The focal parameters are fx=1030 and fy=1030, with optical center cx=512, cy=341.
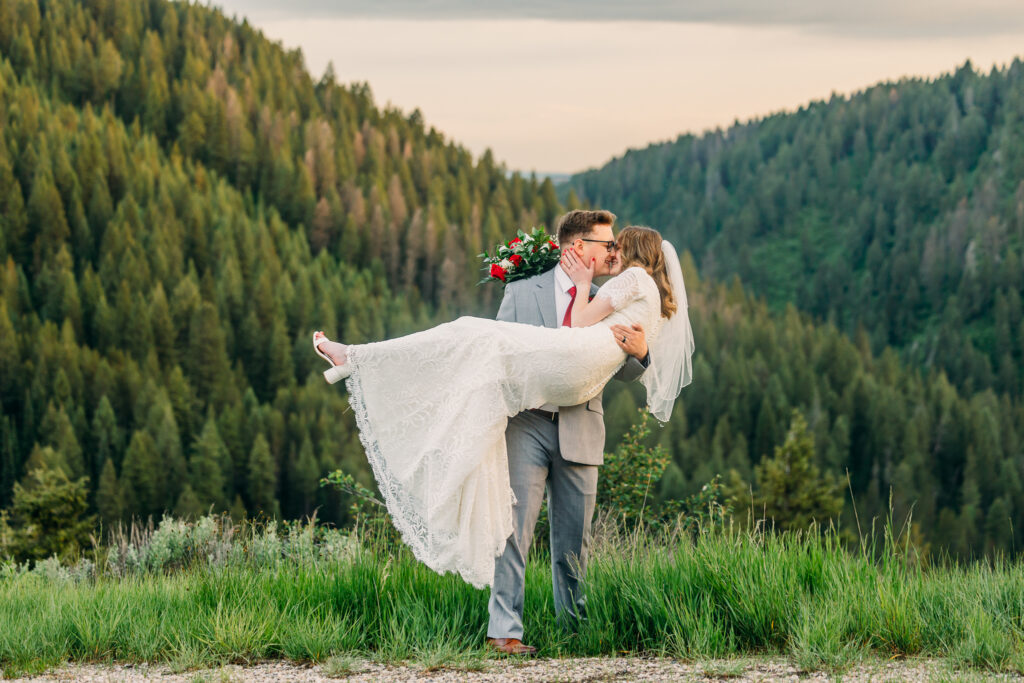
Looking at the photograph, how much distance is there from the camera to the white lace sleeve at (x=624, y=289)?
5465 mm

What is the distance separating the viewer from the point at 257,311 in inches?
3664

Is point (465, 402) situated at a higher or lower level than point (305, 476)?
higher

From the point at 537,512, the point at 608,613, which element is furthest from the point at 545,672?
the point at 537,512

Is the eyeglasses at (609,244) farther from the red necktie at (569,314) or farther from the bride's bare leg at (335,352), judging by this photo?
the bride's bare leg at (335,352)

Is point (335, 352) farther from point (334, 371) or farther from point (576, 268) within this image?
point (576, 268)

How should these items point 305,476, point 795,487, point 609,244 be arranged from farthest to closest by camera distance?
point 305,476 < point 795,487 < point 609,244

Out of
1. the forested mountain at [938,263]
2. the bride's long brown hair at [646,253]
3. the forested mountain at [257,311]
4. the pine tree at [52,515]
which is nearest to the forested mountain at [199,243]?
the forested mountain at [257,311]

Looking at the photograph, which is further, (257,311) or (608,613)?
(257,311)

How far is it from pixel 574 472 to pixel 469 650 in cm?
106

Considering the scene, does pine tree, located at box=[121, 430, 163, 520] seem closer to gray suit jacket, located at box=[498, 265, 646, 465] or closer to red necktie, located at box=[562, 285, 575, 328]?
gray suit jacket, located at box=[498, 265, 646, 465]

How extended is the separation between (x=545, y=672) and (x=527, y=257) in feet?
7.38

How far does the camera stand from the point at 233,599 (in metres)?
6.03

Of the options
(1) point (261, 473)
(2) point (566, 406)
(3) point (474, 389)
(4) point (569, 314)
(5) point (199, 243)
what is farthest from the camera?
(5) point (199, 243)

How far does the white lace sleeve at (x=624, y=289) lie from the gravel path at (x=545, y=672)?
1.86 metres
